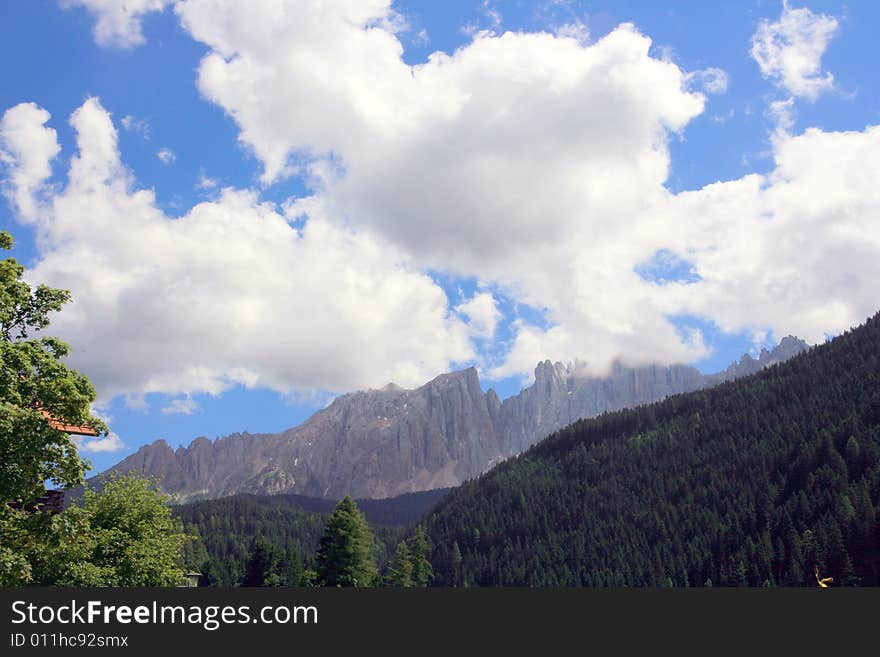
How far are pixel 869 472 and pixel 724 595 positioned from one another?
197947mm

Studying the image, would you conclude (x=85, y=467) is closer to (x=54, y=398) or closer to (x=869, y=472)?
(x=54, y=398)

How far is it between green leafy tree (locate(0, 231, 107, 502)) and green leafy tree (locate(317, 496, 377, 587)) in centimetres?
5442


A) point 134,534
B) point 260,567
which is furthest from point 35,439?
point 260,567

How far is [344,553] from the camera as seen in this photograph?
73750 mm

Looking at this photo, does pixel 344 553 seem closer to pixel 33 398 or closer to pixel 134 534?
pixel 134 534

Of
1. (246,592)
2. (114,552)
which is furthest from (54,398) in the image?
(114,552)

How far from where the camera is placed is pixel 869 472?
188000mm

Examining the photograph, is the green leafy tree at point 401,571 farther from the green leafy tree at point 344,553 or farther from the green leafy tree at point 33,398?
the green leafy tree at point 33,398

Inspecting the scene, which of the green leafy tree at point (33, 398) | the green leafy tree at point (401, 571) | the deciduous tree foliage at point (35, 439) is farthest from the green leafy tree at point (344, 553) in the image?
the green leafy tree at point (33, 398)

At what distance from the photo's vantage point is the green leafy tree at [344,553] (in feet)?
239

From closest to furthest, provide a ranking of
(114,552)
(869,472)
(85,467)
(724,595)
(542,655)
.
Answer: (542,655)
(724,595)
(85,467)
(114,552)
(869,472)

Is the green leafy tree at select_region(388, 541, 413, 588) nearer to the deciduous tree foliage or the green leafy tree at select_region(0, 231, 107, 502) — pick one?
the deciduous tree foliage

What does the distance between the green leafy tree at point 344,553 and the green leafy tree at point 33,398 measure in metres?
54.4

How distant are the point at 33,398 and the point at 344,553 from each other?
5709 cm
